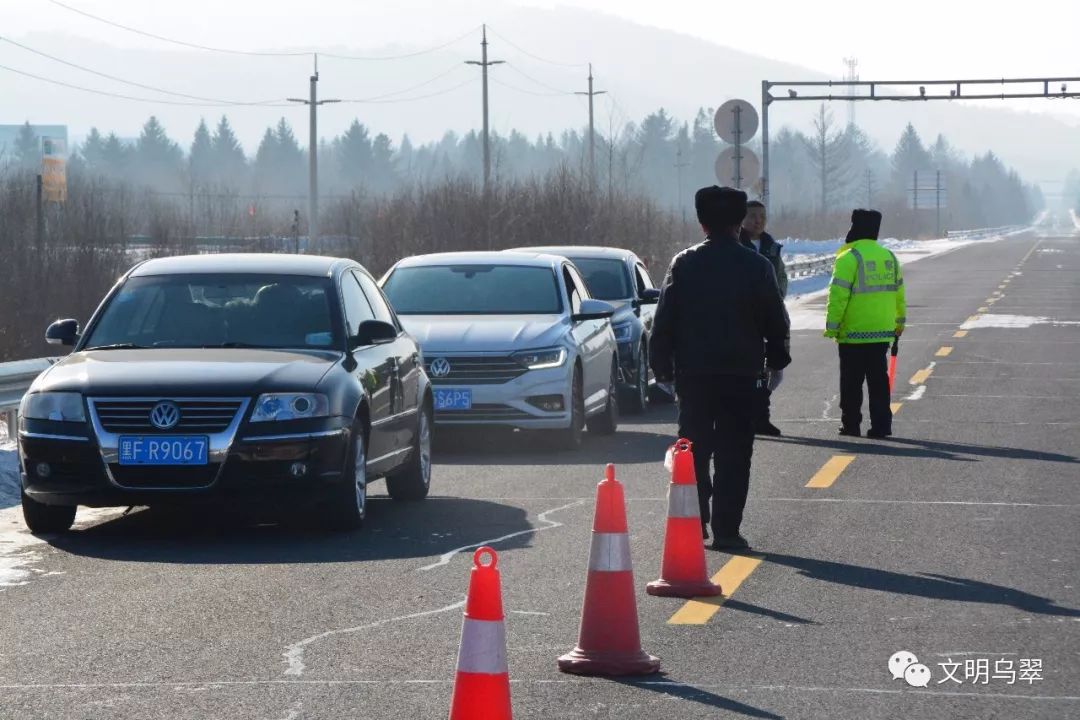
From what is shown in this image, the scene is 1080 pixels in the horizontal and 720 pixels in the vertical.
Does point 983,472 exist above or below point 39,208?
below

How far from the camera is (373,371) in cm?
1142

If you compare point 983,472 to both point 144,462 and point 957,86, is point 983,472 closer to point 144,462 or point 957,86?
point 144,462

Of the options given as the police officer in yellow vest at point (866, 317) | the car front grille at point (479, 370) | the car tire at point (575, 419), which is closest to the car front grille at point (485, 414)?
the car front grille at point (479, 370)

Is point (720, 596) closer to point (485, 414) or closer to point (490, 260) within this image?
point (485, 414)

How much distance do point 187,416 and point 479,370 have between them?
5063 mm

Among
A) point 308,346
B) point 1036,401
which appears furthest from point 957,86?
point 308,346

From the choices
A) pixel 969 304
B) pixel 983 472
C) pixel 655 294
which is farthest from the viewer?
pixel 969 304

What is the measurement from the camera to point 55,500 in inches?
403

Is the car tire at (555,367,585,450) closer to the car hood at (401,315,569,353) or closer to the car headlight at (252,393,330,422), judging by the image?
the car hood at (401,315,569,353)

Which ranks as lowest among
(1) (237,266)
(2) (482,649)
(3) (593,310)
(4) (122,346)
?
(2) (482,649)

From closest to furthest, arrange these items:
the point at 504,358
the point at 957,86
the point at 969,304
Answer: the point at 504,358 → the point at 969,304 → the point at 957,86


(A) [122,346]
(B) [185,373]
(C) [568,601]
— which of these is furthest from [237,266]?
(C) [568,601]

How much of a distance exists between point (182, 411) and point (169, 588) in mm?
1540

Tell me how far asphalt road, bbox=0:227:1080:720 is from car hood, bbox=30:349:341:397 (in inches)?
32.7
